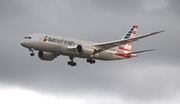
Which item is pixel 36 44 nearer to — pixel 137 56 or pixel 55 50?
pixel 55 50

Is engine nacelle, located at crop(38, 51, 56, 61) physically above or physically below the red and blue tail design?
below

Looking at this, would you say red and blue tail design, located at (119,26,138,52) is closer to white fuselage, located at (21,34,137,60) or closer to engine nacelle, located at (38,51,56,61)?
white fuselage, located at (21,34,137,60)

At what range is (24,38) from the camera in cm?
9400

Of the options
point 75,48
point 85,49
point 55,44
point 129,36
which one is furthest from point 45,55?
point 129,36

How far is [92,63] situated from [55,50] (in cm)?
920

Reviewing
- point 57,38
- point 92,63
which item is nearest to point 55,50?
point 57,38

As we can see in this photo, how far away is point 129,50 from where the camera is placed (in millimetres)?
107250

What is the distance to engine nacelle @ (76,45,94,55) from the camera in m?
96.0

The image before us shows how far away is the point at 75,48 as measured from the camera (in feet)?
314

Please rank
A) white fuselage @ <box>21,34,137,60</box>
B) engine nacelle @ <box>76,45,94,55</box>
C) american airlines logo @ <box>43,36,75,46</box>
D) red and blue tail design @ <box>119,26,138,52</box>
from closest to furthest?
1. white fuselage @ <box>21,34,137,60</box>
2. american airlines logo @ <box>43,36,75,46</box>
3. engine nacelle @ <box>76,45,94,55</box>
4. red and blue tail design @ <box>119,26,138,52</box>

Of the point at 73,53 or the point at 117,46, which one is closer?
the point at 73,53

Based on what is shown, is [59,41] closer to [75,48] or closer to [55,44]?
[55,44]

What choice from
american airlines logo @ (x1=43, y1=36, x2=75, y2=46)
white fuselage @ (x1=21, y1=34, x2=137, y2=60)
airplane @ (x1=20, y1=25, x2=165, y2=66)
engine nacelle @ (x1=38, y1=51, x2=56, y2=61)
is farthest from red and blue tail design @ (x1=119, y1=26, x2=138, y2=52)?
engine nacelle @ (x1=38, y1=51, x2=56, y2=61)

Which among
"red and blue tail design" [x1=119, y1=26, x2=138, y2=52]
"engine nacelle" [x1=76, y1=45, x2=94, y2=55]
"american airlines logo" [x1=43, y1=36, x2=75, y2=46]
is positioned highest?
"red and blue tail design" [x1=119, y1=26, x2=138, y2=52]
